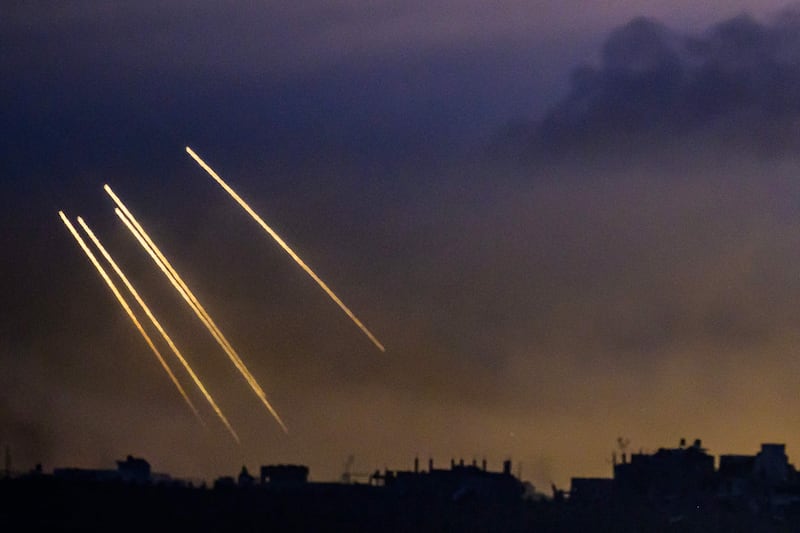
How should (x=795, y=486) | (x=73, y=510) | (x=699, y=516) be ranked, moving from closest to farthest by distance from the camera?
(x=73, y=510) → (x=699, y=516) → (x=795, y=486)

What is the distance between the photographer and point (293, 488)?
128 m

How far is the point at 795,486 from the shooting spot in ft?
420

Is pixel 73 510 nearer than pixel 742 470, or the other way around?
pixel 73 510

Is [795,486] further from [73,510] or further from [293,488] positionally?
[73,510]

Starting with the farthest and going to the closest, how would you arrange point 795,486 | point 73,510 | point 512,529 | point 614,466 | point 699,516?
point 614,466 < point 795,486 < point 699,516 < point 512,529 < point 73,510

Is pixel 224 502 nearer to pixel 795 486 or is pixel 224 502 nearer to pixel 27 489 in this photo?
pixel 27 489

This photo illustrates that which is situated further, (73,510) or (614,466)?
(614,466)

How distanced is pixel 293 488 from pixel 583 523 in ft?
67.9

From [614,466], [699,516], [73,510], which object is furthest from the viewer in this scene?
[614,466]

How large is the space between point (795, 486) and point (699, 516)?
10.4 meters

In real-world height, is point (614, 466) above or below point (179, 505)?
above

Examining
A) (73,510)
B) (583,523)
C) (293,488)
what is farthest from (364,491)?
(73,510)

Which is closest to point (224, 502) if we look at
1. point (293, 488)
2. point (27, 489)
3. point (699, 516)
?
point (27, 489)

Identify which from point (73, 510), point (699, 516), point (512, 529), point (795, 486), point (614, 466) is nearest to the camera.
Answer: point (73, 510)
